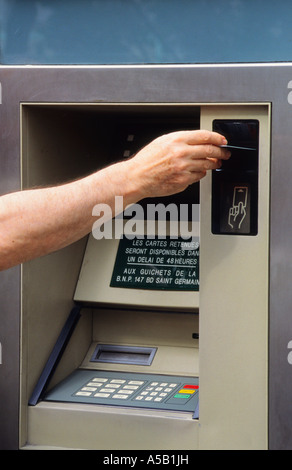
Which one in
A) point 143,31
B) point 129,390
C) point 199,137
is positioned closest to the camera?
point 199,137

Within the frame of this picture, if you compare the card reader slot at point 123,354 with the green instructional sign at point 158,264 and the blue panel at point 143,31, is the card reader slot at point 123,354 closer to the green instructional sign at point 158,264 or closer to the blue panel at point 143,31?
the green instructional sign at point 158,264

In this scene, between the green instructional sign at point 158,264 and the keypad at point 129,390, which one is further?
the green instructional sign at point 158,264

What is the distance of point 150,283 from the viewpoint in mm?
2018

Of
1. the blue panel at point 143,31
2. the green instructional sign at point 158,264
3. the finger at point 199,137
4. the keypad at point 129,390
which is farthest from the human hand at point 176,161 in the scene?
the keypad at point 129,390

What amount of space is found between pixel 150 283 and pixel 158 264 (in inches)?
2.7

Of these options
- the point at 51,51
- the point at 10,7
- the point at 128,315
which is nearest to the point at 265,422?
the point at 128,315

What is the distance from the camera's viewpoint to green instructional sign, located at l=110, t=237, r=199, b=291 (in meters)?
2.00

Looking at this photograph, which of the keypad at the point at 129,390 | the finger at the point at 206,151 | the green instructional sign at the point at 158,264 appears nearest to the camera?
the finger at the point at 206,151

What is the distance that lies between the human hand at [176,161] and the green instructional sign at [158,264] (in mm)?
377

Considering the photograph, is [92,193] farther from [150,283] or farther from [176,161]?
[150,283]

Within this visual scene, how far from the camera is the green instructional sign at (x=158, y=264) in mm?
2000

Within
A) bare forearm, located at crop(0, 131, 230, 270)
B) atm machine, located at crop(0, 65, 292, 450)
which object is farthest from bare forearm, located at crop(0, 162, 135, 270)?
atm machine, located at crop(0, 65, 292, 450)

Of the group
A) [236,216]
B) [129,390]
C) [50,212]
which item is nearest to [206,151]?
[236,216]

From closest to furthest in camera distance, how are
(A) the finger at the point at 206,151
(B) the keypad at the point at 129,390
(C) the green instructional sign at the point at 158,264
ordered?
(A) the finger at the point at 206,151, (B) the keypad at the point at 129,390, (C) the green instructional sign at the point at 158,264
